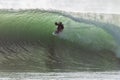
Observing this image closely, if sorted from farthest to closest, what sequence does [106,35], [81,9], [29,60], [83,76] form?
[81,9] → [106,35] → [29,60] → [83,76]

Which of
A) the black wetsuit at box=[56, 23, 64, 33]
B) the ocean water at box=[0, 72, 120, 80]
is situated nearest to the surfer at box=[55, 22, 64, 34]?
the black wetsuit at box=[56, 23, 64, 33]

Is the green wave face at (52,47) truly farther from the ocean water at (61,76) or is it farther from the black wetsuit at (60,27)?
the ocean water at (61,76)

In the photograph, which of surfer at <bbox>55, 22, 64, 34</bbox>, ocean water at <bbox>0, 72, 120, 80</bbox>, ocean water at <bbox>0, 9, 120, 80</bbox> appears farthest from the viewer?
surfer at <bbox>55, 22, 64, 34</bbox>

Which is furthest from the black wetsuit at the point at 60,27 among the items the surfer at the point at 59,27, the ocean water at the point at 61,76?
the ocean water at the point at 61,76

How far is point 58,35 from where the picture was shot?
8203 millimetres

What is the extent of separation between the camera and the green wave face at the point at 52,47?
778 cm

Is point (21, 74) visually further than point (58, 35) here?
No

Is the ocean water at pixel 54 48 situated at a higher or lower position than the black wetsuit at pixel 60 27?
lower

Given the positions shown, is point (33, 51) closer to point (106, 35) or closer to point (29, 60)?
point (29, 60)

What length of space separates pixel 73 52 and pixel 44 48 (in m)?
0.52

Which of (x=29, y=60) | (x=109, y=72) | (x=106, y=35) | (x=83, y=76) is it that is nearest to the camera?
(x=83, y=76)

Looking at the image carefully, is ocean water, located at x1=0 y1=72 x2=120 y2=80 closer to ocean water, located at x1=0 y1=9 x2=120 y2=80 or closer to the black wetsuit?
ocean water, located at x1=0 y1=9 x2=120 y2=80

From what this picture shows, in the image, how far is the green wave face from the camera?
7.78m

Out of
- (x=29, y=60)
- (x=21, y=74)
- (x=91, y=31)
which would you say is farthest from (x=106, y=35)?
A: (x=21, y=74)
